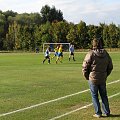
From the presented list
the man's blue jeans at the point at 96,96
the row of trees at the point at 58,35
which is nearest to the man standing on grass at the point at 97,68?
the man's blue jeans at the point at 96,96

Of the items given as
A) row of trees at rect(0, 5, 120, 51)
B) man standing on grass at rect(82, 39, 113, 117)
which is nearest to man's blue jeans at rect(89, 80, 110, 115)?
man standing on grass at rect(82, 39, 113, 117)

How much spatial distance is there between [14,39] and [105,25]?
2560cm

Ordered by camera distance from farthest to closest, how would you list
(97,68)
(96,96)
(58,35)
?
(58,35)
(96,96)
(97,68)

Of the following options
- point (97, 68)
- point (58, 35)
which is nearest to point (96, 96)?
point (97, 68)

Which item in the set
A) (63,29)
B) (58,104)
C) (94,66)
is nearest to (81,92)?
(58,104)

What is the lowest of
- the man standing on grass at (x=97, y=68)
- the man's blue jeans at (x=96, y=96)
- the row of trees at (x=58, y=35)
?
the man's blue jeans at (x=96, y=96)

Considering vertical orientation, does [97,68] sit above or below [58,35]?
below

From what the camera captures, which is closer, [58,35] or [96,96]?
[96,96]

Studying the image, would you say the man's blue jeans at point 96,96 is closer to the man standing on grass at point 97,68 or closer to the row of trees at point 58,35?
the man standing on grass at point 97,68

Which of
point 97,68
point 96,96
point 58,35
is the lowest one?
point 96,96

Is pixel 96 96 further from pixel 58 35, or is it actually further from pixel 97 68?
pixel 58 35

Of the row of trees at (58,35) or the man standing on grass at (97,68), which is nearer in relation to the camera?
the man standing on grass at (97,68)

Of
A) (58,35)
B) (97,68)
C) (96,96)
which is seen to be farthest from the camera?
(58,35)

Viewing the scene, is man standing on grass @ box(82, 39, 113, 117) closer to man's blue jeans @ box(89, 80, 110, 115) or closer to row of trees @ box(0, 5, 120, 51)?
man's blue jeans @ box(89, 80, 110, 115)
